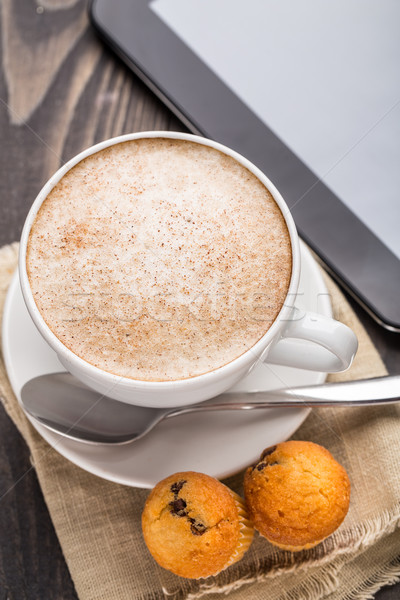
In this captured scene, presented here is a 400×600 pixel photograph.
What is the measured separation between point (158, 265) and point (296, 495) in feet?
1.05

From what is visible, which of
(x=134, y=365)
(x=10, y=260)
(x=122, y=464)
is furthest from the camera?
(x=10, y=260)

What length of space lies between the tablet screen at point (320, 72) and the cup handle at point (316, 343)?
0.32 m

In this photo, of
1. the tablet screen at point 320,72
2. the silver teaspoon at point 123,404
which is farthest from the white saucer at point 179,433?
the tablet screen at point 320,72

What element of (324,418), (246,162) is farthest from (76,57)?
(324,418)

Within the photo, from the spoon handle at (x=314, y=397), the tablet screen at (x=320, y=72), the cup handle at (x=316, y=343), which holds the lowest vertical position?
the spoon handle at (x=314, y=397)

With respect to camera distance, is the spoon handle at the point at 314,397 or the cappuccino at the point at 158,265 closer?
the cappuccino at the point at 158,265

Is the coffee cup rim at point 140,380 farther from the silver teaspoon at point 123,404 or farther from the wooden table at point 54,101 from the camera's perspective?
the wooden table at point 54,101

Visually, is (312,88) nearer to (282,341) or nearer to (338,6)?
(338,6)

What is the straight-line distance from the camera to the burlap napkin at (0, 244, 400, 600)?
812 millimetres

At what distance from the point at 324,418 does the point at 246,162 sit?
38 centimetres

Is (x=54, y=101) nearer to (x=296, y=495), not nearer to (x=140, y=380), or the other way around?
(x=140, y=380)

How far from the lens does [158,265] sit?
2.23ft

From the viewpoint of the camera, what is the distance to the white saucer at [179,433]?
806mm

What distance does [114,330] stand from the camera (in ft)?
2.18
